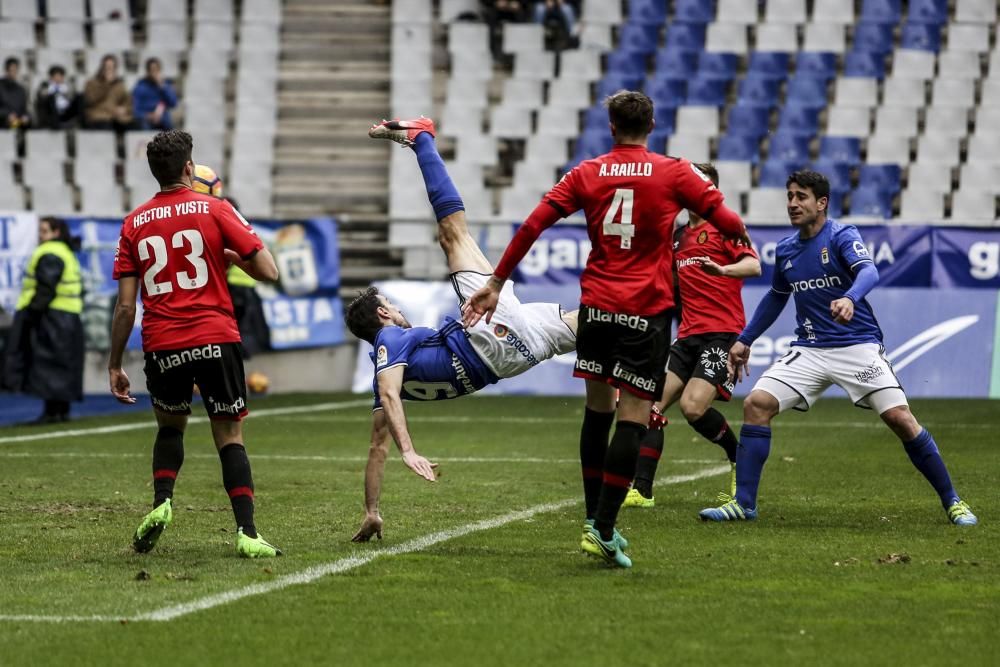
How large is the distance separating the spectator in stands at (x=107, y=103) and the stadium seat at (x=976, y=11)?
12.7 metres

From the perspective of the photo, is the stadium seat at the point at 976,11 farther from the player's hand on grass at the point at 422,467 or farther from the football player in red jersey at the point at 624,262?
the player's hand on grass at the point at 422,467

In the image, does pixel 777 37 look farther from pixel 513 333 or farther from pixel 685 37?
pixel 513 333

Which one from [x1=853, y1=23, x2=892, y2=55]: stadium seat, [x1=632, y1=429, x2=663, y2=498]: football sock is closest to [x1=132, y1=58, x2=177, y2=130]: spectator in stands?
[x1=853, y1=23, x2=892, y2=55]: stadium seat

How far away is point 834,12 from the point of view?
25.6 m

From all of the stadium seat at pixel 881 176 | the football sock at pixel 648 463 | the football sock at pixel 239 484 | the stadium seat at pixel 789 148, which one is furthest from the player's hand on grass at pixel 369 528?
the stadium seat at pixel 789 148

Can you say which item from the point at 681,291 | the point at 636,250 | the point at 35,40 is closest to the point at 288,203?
the point at 35,40

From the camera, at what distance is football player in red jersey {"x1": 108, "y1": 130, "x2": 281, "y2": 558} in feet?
25.1

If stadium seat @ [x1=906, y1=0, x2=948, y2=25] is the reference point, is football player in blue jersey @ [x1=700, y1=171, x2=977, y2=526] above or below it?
below

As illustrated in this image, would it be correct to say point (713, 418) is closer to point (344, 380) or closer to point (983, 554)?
point (983, 554)

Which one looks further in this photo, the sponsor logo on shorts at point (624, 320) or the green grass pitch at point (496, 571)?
the sponsor logo on shorts at point (624, 320)

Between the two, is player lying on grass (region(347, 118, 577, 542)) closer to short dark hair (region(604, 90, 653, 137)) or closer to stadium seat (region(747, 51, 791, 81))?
short dark hair (region(604, 90, 653, 137))

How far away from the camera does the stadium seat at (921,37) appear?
25000 mm

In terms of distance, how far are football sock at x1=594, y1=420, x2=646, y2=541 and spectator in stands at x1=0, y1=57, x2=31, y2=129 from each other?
19.0 m

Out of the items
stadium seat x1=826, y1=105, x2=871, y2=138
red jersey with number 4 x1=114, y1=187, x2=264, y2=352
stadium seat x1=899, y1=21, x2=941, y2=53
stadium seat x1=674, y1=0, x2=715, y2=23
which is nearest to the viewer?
Result: red jersey with number 4 x1=114, y1=187, x2=264, y2=352
